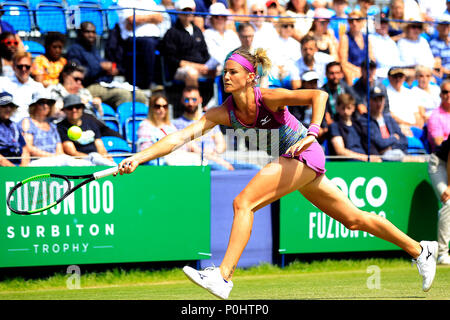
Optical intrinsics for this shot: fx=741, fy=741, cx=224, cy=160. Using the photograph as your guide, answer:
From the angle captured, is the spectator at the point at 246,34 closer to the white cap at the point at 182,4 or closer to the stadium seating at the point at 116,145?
the white cap at the point at 182,4

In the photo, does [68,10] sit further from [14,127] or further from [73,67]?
[14,127]

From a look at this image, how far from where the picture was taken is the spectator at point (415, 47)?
11.5m

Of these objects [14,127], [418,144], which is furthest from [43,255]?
[418,144]

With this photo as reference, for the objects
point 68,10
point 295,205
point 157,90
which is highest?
point 68,10

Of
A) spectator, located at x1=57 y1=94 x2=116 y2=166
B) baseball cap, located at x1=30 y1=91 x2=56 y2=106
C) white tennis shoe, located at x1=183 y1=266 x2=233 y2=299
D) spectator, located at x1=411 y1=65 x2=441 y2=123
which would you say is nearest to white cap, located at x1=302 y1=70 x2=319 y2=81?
spectator, located at x1=411 y1=65 x2=441 y2=123

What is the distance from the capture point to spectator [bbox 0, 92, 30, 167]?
878 centimetres

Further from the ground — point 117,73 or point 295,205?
point 117,73

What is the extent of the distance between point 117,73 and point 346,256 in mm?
4154

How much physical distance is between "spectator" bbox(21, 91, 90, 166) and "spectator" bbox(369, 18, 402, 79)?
4.56m

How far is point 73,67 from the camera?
9.63 metres

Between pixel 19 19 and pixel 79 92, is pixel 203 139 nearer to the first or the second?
pixel 79 92

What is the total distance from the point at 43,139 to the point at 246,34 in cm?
329
